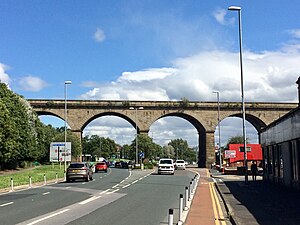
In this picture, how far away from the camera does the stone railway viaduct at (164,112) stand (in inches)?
3039

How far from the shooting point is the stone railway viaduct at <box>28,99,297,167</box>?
7719 centimetres

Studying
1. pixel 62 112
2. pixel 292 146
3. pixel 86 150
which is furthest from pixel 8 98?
pixel 86 150

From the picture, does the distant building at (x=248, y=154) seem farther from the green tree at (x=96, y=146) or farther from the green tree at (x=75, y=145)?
the green tree at (x=96, y=146)

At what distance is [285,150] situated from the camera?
2534 cm

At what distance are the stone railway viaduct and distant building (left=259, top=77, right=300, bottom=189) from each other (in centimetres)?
4585

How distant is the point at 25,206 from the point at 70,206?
5.77 ft

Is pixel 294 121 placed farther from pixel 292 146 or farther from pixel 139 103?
pixel 139 103

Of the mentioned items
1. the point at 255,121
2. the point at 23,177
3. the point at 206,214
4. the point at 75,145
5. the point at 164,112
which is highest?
the point at 164,112

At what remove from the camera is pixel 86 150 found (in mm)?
180750

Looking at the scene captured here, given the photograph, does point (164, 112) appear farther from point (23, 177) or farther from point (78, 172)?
point (78, 172)

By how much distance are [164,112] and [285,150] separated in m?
53.9

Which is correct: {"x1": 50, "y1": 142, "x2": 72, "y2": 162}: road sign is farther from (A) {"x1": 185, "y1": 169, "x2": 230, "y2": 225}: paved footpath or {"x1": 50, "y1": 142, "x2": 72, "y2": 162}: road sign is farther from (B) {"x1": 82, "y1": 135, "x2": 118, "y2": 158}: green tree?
(B) {"x1": 82, "y1": 135, "x2": 118, "y2": 158}: green tree

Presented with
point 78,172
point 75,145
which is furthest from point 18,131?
point 78,172

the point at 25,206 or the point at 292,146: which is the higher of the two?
the point at 292,146
